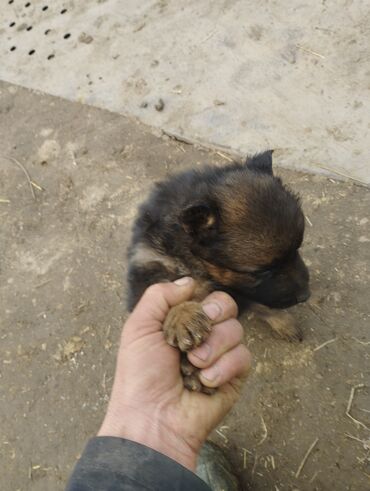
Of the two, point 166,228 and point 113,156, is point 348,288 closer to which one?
point 166,228

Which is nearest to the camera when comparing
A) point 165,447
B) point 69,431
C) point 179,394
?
point 165,447

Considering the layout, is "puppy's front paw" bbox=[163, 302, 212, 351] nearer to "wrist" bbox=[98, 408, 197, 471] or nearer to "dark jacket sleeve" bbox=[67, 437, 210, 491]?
"wrist" bbox=[98, 408, 197, 471]

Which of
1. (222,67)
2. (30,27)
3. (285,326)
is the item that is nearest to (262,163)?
(285,326)

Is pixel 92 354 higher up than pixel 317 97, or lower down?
lower down

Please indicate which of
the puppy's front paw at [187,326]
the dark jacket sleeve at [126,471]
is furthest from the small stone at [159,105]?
the dark jacket sleeve at [126,471]

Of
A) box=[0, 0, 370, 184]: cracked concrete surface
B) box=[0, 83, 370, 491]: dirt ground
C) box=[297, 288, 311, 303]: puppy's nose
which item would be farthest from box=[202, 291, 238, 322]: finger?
box=[0, 0, 370, 184]: cracked concrete surface

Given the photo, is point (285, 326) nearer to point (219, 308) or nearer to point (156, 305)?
point (219, 308)

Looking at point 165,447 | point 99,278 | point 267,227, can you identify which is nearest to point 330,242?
point 267,227
